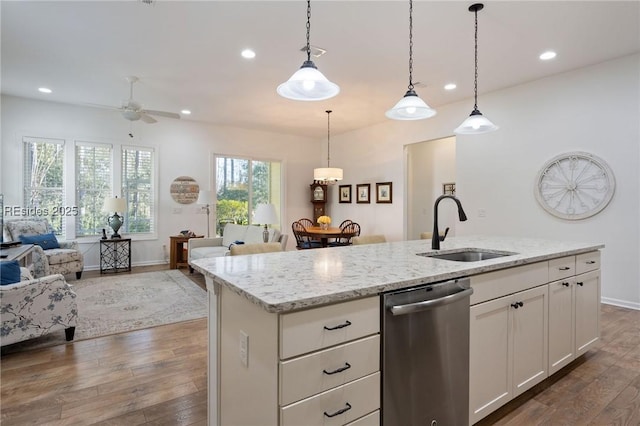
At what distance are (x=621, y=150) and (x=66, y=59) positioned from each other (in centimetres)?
656

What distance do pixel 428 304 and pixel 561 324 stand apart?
1441 millimetres

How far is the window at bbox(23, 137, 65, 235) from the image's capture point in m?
5.42

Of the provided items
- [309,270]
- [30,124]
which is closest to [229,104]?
[30,124]

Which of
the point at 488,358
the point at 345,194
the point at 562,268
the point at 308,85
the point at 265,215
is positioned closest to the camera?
the point at 488,358

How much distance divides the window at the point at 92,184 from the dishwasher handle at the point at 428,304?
638 cm

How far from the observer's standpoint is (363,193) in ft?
23.9

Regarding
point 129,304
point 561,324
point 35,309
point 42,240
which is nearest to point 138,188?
point 42,240

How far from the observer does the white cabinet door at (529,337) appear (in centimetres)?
184

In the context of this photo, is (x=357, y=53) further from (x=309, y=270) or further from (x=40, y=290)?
(x=40, y=290)

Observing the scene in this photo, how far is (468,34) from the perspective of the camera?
3273 mm

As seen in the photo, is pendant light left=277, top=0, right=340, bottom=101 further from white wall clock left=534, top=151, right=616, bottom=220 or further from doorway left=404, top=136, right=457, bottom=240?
doorway left=404, top=136, right=457, bottom=240

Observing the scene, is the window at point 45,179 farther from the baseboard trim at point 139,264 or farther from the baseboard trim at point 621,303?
the baseboard trim at point 621,303

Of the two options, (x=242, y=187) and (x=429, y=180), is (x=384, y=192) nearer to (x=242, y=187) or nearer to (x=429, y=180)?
(x=429, y=180)

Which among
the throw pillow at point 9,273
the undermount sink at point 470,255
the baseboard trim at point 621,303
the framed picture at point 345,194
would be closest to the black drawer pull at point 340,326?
the undermount sink at point 470,255
